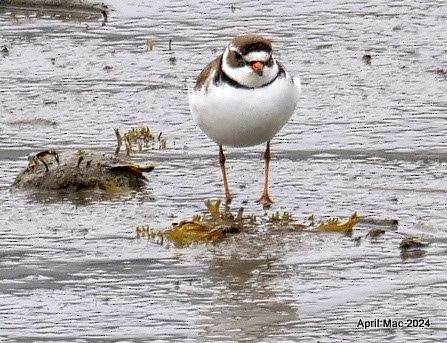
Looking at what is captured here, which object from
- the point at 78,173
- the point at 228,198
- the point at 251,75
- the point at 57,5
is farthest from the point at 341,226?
the point at 57,5

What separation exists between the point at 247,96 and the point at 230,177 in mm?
711

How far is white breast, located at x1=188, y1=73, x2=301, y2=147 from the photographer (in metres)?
7.96

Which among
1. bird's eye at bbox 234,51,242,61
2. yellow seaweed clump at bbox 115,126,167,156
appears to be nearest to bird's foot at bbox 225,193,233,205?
bird's eye at bbox 234,51,242,61

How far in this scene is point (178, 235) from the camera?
24.1 ft

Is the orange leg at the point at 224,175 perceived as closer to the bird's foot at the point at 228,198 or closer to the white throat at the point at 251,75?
the bird's foot at the point at 228,198

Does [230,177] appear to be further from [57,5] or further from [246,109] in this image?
[57,5]

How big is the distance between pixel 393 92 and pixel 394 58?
817 mm

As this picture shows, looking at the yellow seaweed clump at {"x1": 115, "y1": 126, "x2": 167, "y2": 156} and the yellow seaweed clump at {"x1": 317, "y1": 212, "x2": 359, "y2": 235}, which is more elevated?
the yellow seaweed clump at {"x1": 115, "y1": 126, "x2": 167, "y2": 156}

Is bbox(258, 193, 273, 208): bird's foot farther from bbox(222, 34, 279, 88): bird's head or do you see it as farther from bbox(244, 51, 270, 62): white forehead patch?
bbox(244, 51, 270, 62): white forehead patch

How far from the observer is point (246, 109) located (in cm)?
797

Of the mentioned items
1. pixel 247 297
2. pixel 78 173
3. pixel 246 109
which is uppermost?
pixel 246 109

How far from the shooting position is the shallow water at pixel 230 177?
20.7 ft

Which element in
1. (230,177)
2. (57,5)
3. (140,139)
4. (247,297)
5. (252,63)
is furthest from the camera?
(57,5)

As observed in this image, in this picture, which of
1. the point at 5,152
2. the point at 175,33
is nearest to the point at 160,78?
the point at 175,33
